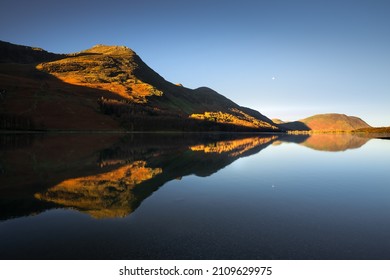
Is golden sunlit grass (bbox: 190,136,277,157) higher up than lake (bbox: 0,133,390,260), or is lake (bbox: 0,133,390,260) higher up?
golden sunlit grass (bbox: 190,136,277,157)

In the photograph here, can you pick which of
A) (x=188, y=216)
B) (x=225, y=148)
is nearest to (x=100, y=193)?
(x=188, y=216)

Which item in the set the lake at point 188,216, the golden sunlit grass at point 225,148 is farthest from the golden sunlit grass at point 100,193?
the golden sunlit grass at point 225,148

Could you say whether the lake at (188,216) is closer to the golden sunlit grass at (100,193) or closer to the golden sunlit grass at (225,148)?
the golden sunlit grass at (100,193)

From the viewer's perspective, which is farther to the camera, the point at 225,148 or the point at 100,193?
the point at 225,148

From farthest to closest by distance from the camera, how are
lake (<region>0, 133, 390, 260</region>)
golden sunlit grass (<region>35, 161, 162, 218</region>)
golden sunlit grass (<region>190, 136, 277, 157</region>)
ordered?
golden sunlit grass (<region>190, 136, 277, 157</region>) < golden sunlit grass (<region>35, 161, 162, 218</region>) < lake (<region>0, 133, 390, 260</region>)

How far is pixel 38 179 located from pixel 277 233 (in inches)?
967

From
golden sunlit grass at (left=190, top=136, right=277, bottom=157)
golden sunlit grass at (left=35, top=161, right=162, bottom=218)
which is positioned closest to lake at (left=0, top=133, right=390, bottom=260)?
golden sunlit grass at (left=35, top=161, right=162, bottom=218)

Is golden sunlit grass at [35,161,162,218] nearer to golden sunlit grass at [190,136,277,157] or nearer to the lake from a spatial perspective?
the lake

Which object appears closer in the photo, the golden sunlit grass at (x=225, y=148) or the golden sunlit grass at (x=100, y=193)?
the golden sunlit grass at (x=100, y=193)

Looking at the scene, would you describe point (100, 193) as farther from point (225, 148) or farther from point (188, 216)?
point (225, 148)

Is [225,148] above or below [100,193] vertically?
above

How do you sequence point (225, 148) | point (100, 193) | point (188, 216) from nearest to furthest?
point (188, 216)
point (100, 193)
point (225, 148)

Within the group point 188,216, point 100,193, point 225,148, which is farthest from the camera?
point 225,148

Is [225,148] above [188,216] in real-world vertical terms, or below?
above
